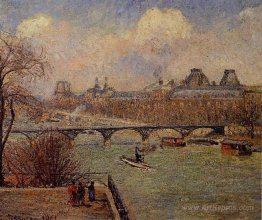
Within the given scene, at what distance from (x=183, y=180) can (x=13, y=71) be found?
1.62 m

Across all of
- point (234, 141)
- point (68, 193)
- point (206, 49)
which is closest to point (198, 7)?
point (206, 49)

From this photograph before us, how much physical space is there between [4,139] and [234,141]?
6.09 ft

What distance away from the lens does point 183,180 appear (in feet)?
17.3

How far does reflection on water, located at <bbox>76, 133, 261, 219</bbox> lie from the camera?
5184 millimetres

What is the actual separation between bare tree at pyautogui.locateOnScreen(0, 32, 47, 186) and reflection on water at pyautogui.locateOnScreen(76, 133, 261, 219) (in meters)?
0.59

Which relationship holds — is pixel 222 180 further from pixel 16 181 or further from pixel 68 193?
pixel 16 181

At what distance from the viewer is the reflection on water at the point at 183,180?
5.18 m

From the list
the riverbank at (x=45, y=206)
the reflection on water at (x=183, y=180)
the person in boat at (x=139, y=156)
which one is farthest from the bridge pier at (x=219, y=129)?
the riverbank at (x=45, y=206)

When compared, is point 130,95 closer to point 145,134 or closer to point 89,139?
point 145,134

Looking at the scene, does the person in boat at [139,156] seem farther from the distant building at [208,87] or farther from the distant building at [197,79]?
the distant building at [197,79]

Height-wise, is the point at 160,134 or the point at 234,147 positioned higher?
the point at 160,134

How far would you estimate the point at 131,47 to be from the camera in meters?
5.28

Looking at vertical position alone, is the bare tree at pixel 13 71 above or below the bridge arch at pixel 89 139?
above

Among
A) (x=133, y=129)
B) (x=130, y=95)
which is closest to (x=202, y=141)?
(x=133, y=129)
